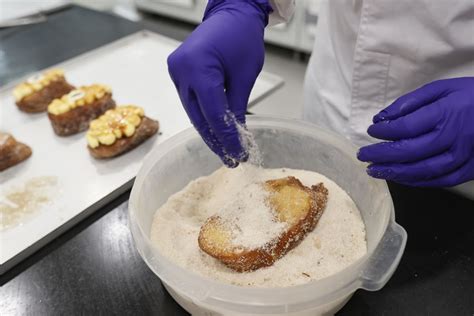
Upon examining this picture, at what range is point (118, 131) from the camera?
1146mm

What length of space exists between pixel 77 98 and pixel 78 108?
0.05 m

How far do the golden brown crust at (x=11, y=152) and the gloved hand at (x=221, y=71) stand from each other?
0.59 metres

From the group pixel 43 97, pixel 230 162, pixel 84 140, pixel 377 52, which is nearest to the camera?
pixel 230 162

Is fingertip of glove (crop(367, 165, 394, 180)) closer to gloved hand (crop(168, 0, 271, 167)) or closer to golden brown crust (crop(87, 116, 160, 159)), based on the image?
gloved hand (crop(168, 0, 271, 167))

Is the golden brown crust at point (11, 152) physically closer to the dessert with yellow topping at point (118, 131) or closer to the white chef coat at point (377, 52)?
the dessert with yellow topping at point (118, 131)

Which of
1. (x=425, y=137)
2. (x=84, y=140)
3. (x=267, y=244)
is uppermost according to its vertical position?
(x=425, y=137)

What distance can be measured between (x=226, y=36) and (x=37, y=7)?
1481mm

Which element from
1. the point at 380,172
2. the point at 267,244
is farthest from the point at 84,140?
the point at 380,172

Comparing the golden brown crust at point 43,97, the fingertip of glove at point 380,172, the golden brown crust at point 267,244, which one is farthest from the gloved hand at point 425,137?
the golden brown crust at point 43,97

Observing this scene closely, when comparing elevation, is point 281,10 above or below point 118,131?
above

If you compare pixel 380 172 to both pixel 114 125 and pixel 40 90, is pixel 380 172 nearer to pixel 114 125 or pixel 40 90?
pixel 114 125

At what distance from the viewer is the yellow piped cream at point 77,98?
1.25 metres

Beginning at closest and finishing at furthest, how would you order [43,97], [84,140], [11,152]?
[11,152]
[84,140]
[43,97]

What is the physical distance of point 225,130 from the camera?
73 cm
